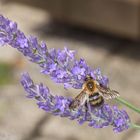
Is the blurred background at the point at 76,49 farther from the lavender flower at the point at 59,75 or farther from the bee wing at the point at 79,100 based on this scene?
the lavender flower at the point at 59,75

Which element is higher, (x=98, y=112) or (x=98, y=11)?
(x=98, y=11)

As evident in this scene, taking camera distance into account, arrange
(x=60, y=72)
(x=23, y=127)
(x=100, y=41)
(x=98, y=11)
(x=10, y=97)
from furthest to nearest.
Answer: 1. (x=100, y=41)
2. (x=98, y=11)
3. (x=10, y=97)
4. (x=23, y=127)
5. (x=60, y=72)

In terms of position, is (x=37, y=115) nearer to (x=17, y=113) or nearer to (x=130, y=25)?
(x=17, y=113)

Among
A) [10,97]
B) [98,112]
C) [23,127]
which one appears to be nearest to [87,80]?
[98,112]

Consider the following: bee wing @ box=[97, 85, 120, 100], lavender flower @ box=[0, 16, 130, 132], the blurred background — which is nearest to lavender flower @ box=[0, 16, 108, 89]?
lavender flower @ box=[0, 16, 130, 132]

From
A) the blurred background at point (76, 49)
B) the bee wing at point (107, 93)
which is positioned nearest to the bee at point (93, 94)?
the bee wing at point (107, 93)

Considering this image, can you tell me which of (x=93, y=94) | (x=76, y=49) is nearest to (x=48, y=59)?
(x=93, y=94)
